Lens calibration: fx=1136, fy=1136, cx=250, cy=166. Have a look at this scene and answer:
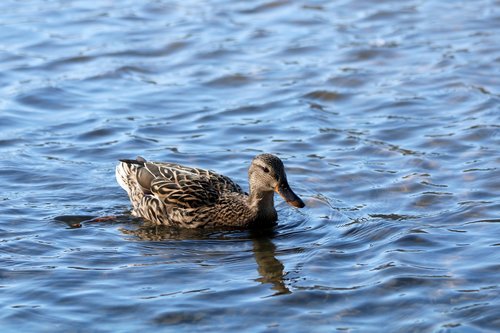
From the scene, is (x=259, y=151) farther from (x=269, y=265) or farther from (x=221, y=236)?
(x=269, y=265)

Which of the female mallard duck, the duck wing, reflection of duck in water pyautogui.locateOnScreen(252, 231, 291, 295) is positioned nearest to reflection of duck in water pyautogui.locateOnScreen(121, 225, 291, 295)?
reflection of duck in water pyautogui.locateOnScreen(252, 231, 291, 295)

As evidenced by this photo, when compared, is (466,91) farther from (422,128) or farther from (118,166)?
(118,166)

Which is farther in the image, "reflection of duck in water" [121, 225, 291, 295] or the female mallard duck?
the female mallard duck

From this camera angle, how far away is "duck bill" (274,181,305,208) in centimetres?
1083

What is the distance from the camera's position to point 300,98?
590 inches

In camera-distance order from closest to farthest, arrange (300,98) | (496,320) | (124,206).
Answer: (496,320) < (124,206) < (300,98)

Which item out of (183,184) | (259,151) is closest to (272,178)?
(183,184)

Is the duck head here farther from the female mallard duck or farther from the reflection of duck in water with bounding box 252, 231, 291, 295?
the reflection of duck in water with bounding box 252, 231, 291, 295

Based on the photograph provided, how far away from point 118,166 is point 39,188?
2.82ft

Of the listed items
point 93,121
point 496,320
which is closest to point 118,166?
point 93,121

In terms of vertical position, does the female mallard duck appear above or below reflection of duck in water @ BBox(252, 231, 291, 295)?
above

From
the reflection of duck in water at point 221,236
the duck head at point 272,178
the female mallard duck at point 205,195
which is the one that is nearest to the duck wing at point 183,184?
the female mallard duck at point 205,195

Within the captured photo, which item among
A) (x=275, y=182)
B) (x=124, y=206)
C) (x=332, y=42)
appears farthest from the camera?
(x=332, y=42)

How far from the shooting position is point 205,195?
37.3 ft
